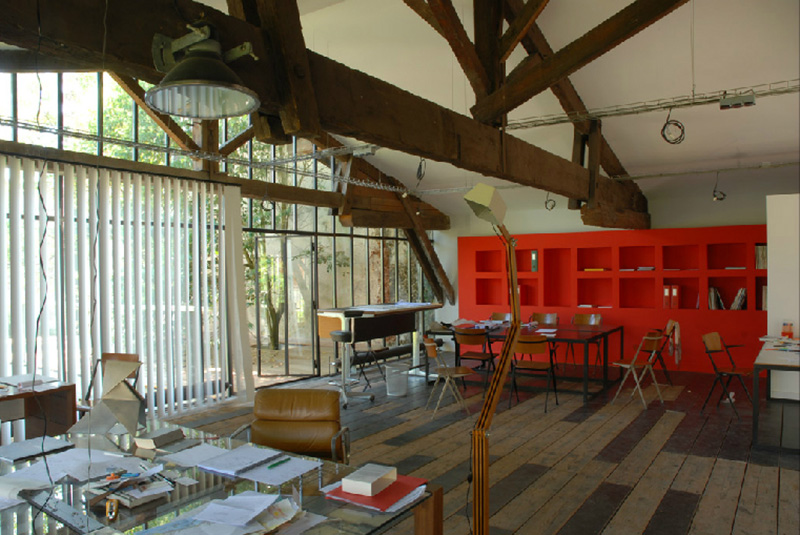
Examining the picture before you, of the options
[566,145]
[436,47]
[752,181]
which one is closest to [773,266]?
[752,181]

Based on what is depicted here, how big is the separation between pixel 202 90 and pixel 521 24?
12.2 ft

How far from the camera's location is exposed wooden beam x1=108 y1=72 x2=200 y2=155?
21.4 ft

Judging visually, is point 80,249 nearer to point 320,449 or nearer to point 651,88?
point 320,449

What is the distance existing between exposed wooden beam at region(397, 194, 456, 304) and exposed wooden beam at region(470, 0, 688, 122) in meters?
5.91

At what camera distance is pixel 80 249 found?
602cm

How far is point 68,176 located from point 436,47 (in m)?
4.47

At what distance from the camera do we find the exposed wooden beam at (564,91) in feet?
21.2

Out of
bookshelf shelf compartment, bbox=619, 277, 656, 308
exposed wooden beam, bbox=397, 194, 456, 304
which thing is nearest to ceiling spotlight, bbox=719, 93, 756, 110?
bookshelf shelf compartment, bbox=619, 277, 656, 308

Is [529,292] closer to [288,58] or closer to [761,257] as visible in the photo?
[761,257]

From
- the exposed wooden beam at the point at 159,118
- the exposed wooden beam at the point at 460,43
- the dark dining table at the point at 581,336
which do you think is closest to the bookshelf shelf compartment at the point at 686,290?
the dark dining table at the point at 581,336

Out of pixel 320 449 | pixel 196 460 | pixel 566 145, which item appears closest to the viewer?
pixel 196 460

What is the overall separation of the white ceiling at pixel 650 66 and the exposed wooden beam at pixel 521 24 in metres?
1.28

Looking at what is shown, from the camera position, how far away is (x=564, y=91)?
751 cm

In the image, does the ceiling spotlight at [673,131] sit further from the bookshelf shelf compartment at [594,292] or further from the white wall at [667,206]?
the bookshelf shelf compartment at [594,292]
